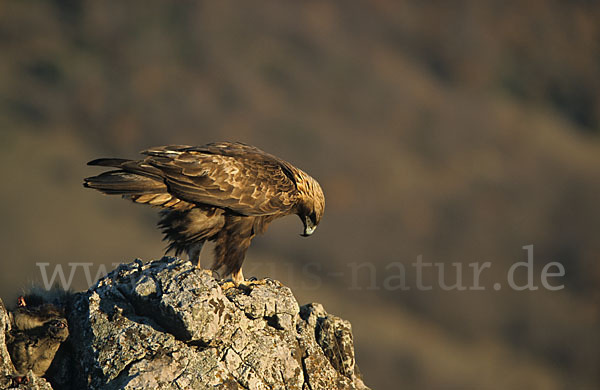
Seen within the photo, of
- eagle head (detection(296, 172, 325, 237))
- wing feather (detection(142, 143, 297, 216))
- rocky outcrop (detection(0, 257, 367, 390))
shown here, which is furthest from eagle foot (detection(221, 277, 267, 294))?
eagle head (detection(296, 172, 325, 237))

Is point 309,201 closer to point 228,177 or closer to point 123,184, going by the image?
point 228,177

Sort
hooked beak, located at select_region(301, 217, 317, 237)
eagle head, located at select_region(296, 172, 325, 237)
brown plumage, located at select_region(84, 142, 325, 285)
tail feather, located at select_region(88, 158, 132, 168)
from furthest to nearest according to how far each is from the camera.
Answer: hooked beak, located at select_region(301, 217, 317, 237)
eagle head, located at select_region(296, 172, 325, 237)
brown plumage, located at select_region(84, 142, 325, 285)
tail feather, located at select_region(88, 158, 132, 168)

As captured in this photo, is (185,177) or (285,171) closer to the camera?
(185,177)

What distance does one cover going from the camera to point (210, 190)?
7.11 meters

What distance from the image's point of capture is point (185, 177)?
274 inches

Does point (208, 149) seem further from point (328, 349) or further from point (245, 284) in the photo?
point (328, 349)

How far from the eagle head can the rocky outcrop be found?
224 centimetres

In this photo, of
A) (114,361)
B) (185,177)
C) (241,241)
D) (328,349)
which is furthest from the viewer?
(241,241)

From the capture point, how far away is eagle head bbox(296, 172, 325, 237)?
821cm

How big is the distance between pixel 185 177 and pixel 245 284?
1.26 meters

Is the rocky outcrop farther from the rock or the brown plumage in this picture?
the brown plumage

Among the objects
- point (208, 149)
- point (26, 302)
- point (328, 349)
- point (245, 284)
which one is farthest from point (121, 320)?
point (208, 149)

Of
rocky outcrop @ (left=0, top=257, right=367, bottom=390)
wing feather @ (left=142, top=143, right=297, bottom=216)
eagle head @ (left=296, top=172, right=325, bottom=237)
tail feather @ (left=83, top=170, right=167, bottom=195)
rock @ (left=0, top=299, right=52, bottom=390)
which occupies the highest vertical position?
eagle head @ (left=296, top=172, right=325, bottom=237)

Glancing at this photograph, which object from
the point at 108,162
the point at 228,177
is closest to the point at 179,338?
the point at 108,162
